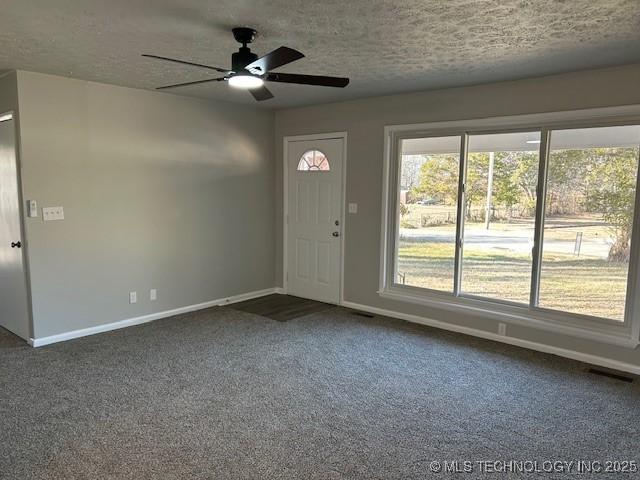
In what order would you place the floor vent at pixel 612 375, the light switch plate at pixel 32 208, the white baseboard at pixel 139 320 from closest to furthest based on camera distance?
1. the floor vent at pixel 612 375
2. the light switch plate at pixel 32 208
3. the white baseboard at pixel 139 320

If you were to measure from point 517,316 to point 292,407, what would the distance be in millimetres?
2403

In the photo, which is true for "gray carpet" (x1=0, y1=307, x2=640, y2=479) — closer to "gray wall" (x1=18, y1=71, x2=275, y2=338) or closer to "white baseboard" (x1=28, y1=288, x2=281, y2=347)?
"white baseboard" (x1=28, y1=288, x2=281, y2=347)

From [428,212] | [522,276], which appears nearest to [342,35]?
[428,212]

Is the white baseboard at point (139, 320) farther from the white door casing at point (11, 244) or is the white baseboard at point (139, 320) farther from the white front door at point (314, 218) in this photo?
the white front door at point (314, 218)

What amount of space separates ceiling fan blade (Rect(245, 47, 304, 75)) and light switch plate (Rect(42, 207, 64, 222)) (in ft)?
8.56

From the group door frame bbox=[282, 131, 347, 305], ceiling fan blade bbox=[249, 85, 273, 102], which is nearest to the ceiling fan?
ceiling fan blade bbox=[249, 85, 273, 102]

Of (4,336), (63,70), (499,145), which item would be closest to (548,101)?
(499,145)

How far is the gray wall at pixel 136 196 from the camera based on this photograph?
13.3 feet

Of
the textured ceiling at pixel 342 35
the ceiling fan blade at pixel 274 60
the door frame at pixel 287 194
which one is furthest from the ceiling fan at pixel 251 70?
the door frame at pixel 287 194

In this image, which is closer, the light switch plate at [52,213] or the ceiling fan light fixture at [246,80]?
the ceiling fan light fixture at [246,80]

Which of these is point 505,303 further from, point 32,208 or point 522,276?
point 32,208

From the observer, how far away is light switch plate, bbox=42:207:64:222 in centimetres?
402

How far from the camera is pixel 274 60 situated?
2404 millimetres

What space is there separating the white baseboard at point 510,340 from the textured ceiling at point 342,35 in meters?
2.39
